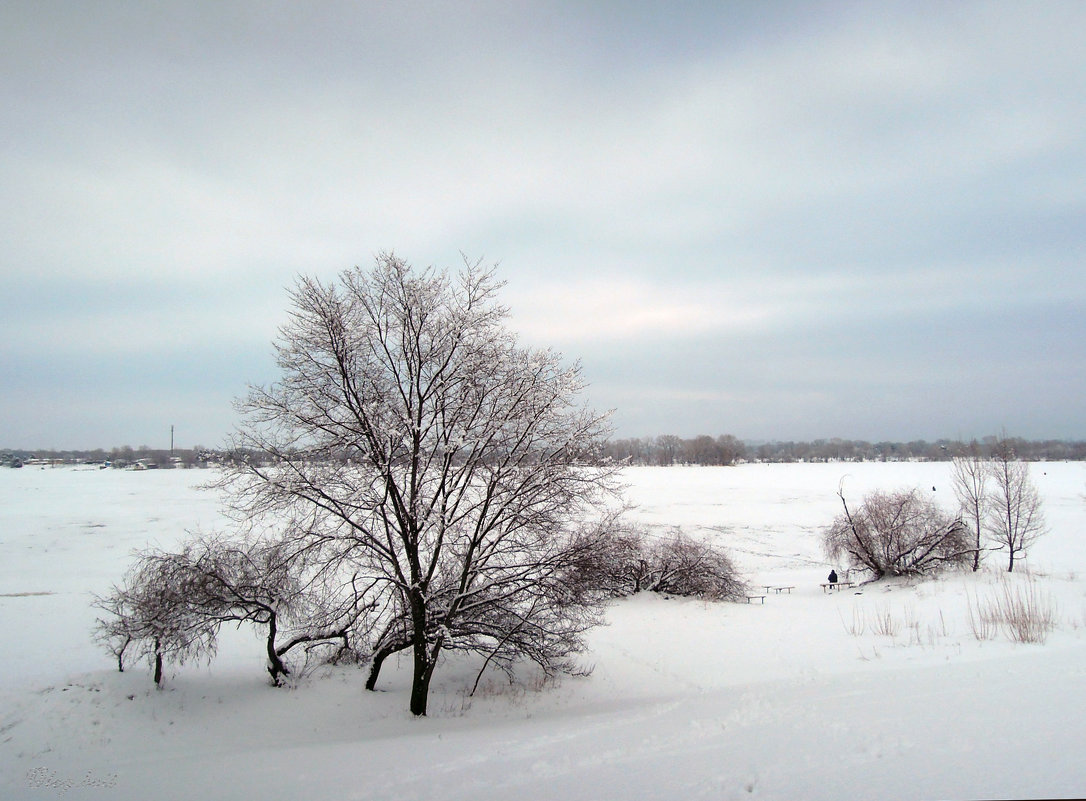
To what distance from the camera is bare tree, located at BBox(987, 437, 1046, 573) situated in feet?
92.8

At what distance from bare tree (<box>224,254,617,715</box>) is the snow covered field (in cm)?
217

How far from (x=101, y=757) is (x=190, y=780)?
3539mm

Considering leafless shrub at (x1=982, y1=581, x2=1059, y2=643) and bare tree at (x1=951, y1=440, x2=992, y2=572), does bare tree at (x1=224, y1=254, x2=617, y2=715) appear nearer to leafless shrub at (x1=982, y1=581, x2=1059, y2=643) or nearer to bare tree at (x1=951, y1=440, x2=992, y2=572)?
leafless shrub at (x1=982, y1=581, x2=1059, y2=643)

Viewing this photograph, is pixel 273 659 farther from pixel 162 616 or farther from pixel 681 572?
pixel 681 572

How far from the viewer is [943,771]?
5605mm

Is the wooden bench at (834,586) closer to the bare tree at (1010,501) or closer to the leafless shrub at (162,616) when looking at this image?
the bare tree at (1010,501)

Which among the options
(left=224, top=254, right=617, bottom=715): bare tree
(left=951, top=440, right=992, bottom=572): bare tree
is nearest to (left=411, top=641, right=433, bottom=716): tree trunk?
(left=224, top=254, right=617, bottom=715): bare tree

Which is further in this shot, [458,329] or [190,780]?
[458,329]

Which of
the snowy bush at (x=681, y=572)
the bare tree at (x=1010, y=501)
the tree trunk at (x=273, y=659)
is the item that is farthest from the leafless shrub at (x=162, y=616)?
the bare tree at (x=1010, y=501)

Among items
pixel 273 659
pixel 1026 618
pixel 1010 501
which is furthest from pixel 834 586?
pixel 273 659

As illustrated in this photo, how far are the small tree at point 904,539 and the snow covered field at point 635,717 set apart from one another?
4317 mm

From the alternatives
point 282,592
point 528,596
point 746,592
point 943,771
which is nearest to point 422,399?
point 528,596

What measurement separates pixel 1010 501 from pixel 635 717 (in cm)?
2945

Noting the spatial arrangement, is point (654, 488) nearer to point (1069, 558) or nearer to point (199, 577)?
point (1069, 558)
